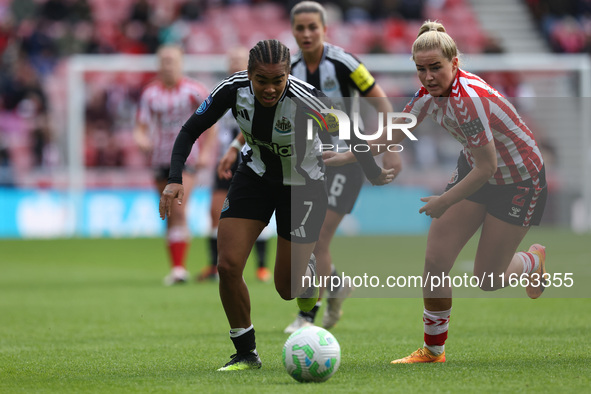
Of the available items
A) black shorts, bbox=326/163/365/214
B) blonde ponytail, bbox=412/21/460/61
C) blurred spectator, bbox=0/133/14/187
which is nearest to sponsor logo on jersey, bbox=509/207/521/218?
blonde ponytail, bbox=412/21/460/61

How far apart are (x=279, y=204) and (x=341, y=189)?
5.31 ft

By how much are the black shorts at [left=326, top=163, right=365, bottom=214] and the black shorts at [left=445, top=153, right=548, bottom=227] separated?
1.46 meters

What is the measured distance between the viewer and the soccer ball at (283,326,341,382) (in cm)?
480

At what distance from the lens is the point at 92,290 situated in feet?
33.6

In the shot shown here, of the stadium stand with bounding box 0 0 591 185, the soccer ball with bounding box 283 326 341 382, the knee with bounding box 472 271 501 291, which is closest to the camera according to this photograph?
the soccer ball with bounding box 283 326 341 382

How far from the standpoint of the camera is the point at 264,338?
6703 mm

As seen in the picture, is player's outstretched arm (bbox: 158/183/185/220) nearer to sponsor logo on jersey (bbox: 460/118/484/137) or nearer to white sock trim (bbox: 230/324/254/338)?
white sock trim (bbox: 230/324/254/338)

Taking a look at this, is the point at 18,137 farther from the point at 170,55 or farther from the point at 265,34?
the point at 170,55

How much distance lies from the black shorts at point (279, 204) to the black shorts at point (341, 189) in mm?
1449

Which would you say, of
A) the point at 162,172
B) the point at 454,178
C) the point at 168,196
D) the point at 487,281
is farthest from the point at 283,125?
the point at 162,172

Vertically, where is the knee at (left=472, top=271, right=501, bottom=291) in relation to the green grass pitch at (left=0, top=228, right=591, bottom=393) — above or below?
above

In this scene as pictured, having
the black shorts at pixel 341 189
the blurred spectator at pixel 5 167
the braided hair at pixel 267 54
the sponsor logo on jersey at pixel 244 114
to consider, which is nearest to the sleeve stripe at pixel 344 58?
the black shorts at pixel 341 189

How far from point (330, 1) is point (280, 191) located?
1745cm

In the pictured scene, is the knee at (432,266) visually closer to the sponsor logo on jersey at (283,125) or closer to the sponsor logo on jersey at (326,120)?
the sponsor logo on jersey at (326,120)
